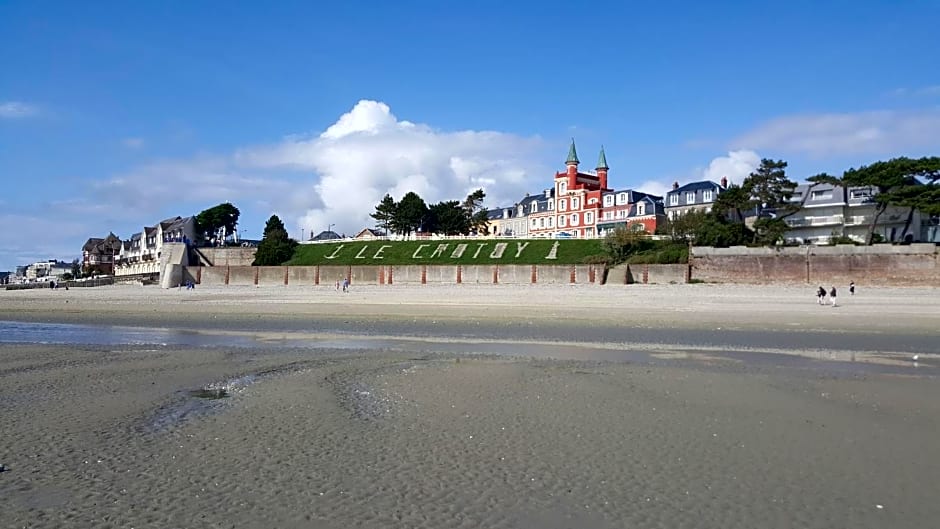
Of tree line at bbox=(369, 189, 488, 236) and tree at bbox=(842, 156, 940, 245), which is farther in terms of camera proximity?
tree line at bbox=(369, 189, 488, 236)

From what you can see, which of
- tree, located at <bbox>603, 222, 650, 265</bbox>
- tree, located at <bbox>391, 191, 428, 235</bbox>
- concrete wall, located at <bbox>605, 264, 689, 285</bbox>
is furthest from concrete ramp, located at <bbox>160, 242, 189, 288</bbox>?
concrete wall, located at <bbox>605, 264, 689, 285</bbox>

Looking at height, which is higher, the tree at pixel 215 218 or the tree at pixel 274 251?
the tree at pixel 215 218

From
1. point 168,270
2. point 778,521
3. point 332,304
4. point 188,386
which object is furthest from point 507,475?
point 168,270

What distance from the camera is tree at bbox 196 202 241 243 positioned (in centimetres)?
9325

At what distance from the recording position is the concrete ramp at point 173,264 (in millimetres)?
65125

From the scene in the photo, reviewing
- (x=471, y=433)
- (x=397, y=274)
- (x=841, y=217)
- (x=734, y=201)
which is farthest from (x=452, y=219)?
(x=471, y=433)

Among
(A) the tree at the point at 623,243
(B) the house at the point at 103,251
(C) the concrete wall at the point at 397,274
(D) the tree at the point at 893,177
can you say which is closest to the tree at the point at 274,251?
(C) the concrete wall at the point at 397,274

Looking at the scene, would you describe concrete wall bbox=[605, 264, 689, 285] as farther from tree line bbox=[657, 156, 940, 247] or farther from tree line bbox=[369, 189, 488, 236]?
tree line bbox=[369, 189, 488, 236]

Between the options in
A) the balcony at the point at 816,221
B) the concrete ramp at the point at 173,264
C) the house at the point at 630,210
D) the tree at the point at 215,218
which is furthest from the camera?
the tree at the point at 215,218

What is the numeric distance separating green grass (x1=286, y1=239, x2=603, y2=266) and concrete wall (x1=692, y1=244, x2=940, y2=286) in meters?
11.8

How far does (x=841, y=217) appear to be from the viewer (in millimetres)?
58750

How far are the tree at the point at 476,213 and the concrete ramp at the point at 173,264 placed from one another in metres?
39.2

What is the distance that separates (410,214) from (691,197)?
38.7m

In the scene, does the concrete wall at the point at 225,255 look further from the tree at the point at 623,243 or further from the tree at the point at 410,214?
the tree at the point at 623,243
